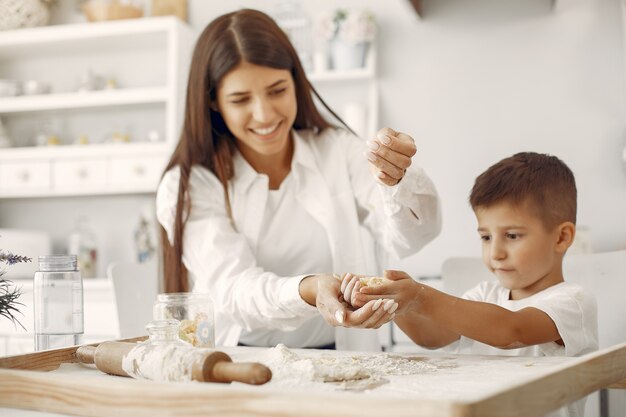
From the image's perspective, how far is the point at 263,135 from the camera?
1.68 meters

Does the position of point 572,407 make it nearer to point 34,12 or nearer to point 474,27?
point 474,27

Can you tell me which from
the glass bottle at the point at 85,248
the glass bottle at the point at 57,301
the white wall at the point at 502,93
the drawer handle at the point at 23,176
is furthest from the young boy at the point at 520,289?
the drawer handle at the point at 23,176

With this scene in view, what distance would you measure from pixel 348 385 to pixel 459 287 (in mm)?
858

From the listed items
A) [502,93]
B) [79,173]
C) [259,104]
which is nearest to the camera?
[259,104]

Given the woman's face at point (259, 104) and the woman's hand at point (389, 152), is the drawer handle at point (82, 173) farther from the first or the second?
the woman's hand at point (389, 152)

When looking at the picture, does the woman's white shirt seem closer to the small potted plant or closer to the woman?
the woman

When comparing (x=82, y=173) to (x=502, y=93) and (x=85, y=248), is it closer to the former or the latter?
(x=85, y=248)

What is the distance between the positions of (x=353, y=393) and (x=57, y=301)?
72 cm

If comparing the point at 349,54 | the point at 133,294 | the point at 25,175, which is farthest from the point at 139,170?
the point at 133,294

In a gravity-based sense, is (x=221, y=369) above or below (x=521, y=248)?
below

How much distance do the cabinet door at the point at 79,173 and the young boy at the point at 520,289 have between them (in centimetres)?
232

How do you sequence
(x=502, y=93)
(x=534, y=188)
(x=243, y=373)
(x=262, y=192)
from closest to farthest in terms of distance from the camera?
(x=243, y=373)
(x=534, y=188)
(x=262, y=192)
(x=502, y=93)

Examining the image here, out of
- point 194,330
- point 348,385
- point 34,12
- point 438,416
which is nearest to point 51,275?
point 194,330

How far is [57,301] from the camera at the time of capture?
1.24 meters
